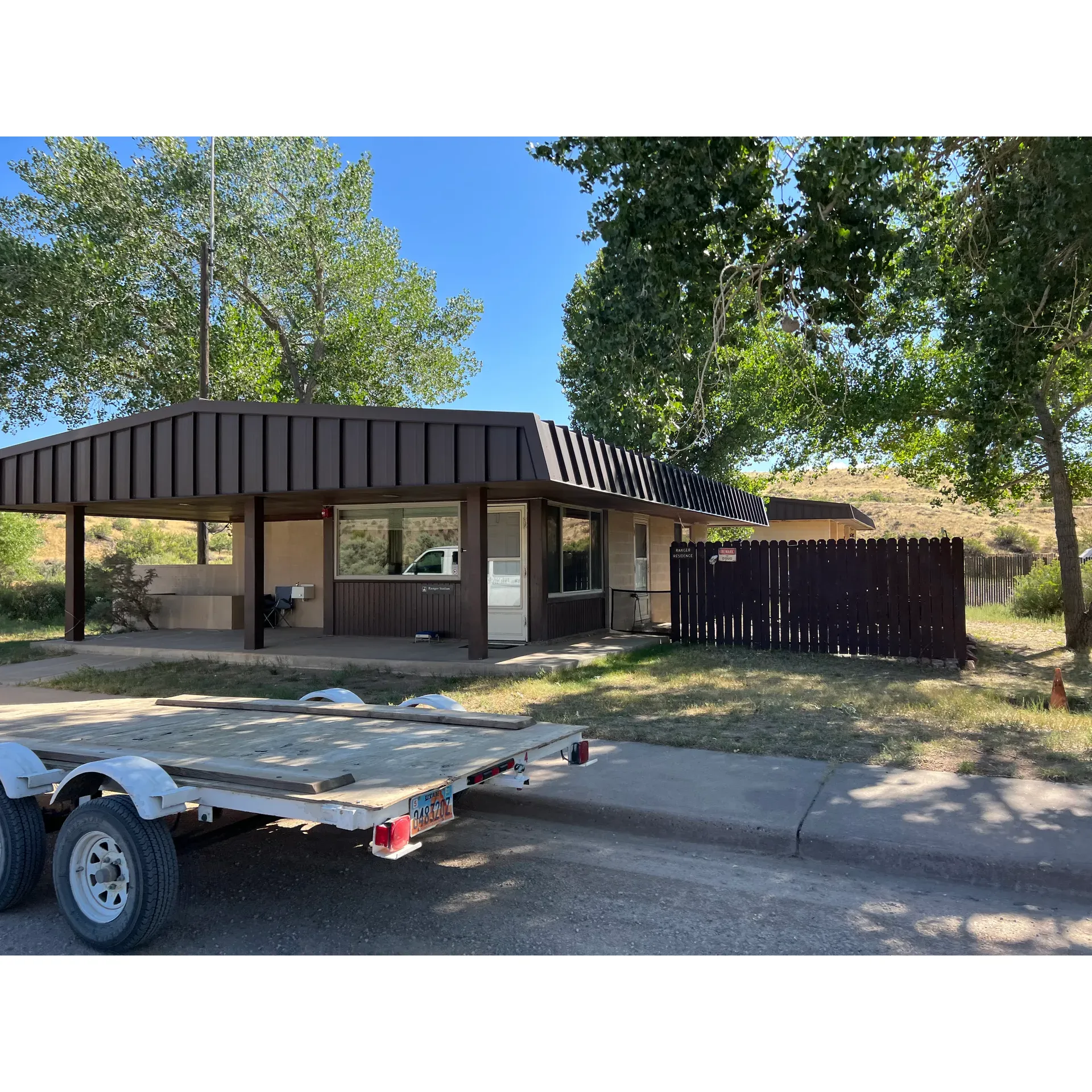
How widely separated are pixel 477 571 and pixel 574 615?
3.69 metres

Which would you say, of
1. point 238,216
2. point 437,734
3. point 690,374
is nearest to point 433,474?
point 690,374

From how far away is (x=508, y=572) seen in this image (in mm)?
13438

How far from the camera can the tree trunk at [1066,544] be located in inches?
539

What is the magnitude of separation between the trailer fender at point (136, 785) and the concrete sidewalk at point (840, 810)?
85.8 inches

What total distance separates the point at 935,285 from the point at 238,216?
2645cm

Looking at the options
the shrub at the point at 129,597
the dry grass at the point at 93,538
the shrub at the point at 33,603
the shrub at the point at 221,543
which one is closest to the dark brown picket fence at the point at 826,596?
the shrub at the point at 129,597

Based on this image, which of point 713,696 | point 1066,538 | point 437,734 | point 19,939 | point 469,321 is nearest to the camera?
point 19,939

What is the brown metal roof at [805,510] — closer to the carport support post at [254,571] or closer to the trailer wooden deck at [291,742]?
the carport support post at [254,571]

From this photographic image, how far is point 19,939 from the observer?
3773 mm

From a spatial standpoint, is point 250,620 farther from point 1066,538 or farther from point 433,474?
point 1066,538

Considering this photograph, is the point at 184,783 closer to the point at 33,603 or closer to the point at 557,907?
the point at 557,907


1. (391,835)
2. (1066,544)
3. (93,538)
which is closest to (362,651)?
(391,835)

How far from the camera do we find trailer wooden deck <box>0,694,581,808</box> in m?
3.60

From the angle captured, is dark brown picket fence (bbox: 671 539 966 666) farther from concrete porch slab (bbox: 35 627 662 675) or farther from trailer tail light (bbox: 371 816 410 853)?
trailer tail light (bbox: 371 816 410 853)
